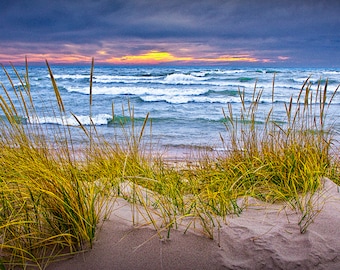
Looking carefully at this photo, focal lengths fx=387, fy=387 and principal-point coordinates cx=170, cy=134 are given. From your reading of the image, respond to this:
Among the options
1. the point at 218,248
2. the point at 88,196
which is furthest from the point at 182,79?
the point at 218,248

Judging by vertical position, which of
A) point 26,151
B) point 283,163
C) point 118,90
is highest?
point 26,151

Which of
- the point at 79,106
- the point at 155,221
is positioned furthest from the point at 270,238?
the point at 79,106

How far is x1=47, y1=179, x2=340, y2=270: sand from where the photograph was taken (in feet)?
7.08

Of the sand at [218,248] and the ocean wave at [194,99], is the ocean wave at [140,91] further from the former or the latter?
the sand at [218,248]

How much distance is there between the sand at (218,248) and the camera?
7.08 ft

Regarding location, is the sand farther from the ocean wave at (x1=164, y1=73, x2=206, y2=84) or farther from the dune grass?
the ocean wave at (x1=164, y1=73, x2=206, y2=84)

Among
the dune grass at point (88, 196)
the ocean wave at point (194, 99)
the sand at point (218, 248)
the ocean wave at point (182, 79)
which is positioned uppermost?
the dune grass at point (88, 196)

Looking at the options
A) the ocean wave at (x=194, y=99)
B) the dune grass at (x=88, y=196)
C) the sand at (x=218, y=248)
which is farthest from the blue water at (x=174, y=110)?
the sand at (x=218, y=248)

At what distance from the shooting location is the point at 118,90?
76.7ft

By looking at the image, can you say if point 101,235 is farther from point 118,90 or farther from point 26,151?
point 118,90

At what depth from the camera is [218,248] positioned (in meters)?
2.22

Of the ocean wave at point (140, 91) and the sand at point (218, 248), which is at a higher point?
the sand at point (218, 248)

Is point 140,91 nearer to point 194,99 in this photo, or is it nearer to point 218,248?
point 194,99

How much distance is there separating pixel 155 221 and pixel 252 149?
1614 millimetres
